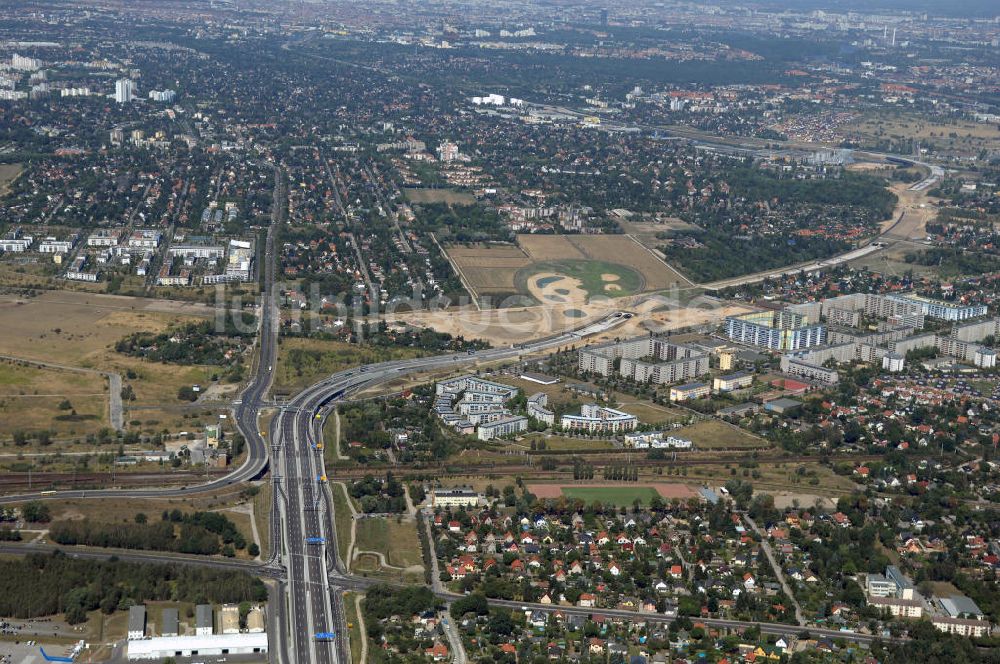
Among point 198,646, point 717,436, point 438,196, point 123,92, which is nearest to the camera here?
point 198,646

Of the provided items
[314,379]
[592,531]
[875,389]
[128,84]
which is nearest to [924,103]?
[128,84]

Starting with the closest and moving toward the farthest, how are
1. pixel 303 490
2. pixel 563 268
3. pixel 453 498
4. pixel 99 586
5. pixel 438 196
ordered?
pixel 99 586, pixel 453 498, pixel 303 490, pixel 563 268, pixel 438 196

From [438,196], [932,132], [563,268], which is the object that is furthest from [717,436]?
[932,132]

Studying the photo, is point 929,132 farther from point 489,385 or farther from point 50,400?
point 50,400

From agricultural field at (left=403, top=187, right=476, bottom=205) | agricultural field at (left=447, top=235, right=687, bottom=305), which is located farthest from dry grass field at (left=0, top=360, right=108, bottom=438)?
agricultural field at (left=403, top=187, right=476, bottom=205)

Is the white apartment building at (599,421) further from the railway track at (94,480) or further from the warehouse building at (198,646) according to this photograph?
the warehouse building at (198,646)

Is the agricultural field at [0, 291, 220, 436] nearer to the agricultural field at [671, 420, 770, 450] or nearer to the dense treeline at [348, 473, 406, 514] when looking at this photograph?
the dense treeline at [348, 473, 406, 514]
